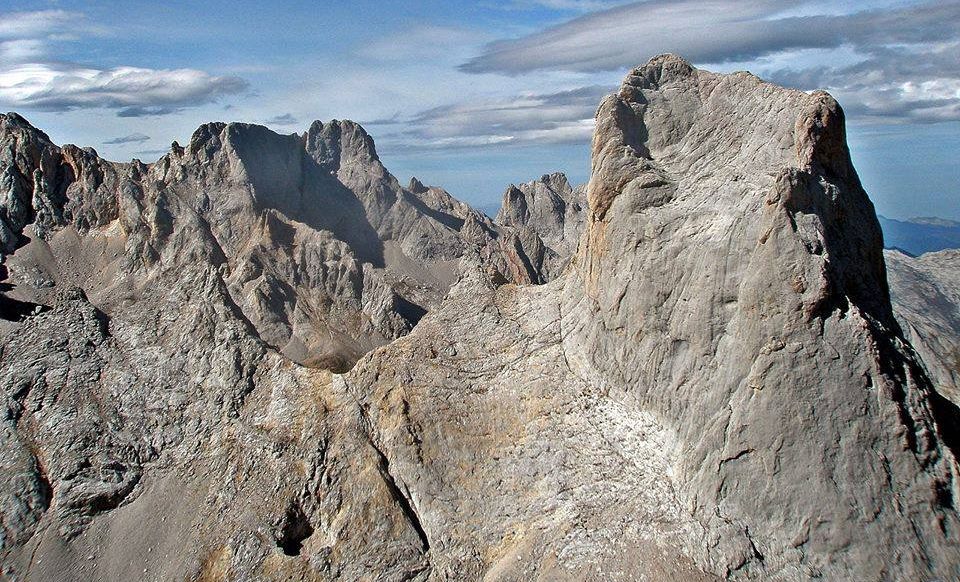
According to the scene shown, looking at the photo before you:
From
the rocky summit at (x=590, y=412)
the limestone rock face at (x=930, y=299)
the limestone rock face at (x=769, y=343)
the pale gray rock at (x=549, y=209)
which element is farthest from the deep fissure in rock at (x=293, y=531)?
the pale gray rock at (x=549, y=209)

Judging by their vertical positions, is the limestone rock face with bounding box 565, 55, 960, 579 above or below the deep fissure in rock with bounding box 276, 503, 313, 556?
above

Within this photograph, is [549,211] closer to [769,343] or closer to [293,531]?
[293,531]

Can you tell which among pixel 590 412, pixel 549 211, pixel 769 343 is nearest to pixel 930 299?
pixel 590 412

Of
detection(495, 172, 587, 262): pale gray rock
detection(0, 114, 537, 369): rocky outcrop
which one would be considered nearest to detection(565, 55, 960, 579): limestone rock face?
detection(0, 114, 537, 369): rocky outcrop

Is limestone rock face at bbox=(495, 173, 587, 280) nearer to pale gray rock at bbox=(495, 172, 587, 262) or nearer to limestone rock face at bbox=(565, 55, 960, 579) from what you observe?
pale gray rock at bbox=(495, 172, 587, 262)

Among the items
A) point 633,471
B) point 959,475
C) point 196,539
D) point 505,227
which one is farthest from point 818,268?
point 505,227

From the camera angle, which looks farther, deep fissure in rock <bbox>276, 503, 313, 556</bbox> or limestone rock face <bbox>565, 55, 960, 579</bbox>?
deep fissure in rock <bbox>276, 503, 313, 556</bbox>

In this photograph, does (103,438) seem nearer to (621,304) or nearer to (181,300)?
(181,300)

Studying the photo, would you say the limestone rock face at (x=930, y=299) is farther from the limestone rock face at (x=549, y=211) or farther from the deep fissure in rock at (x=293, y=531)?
the limestone rock face at (x=549, y=211)
